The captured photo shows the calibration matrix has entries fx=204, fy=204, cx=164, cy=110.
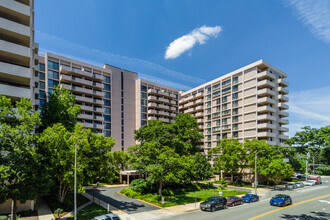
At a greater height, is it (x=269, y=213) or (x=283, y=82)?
(x=283, y=82)

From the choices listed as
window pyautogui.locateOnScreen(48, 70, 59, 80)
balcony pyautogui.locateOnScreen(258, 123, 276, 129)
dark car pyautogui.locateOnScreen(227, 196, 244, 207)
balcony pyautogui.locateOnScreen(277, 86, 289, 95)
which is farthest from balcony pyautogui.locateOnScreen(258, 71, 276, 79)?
window pyautogui.locateOnScreen(48, 70, 59, 80)

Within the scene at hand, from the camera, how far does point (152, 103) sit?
241ft

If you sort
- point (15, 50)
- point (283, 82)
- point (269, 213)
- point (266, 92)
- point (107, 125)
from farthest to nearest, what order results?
1. point (107, 125)
2. point (283, 82)
3. point (266, 92)
4. point (15, 50)
5. point (269, 213)

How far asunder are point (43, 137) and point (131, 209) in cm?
1430

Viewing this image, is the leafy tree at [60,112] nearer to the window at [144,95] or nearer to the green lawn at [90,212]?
the green lawn at [90,212]

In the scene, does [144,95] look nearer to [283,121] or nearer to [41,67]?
[41,67]

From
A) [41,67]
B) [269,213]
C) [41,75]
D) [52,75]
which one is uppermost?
[41,67]

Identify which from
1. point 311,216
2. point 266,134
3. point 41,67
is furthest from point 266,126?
point 41,67

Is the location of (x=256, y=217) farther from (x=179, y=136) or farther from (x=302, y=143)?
(x=302, y=143)

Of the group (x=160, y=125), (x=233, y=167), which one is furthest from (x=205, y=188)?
(x=160, y=125)

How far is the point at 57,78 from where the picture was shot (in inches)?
2309

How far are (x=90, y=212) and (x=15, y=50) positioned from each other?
2324 cm

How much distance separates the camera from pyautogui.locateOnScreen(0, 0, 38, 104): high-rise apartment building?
26.1m

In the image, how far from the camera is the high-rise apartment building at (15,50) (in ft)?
85.8
